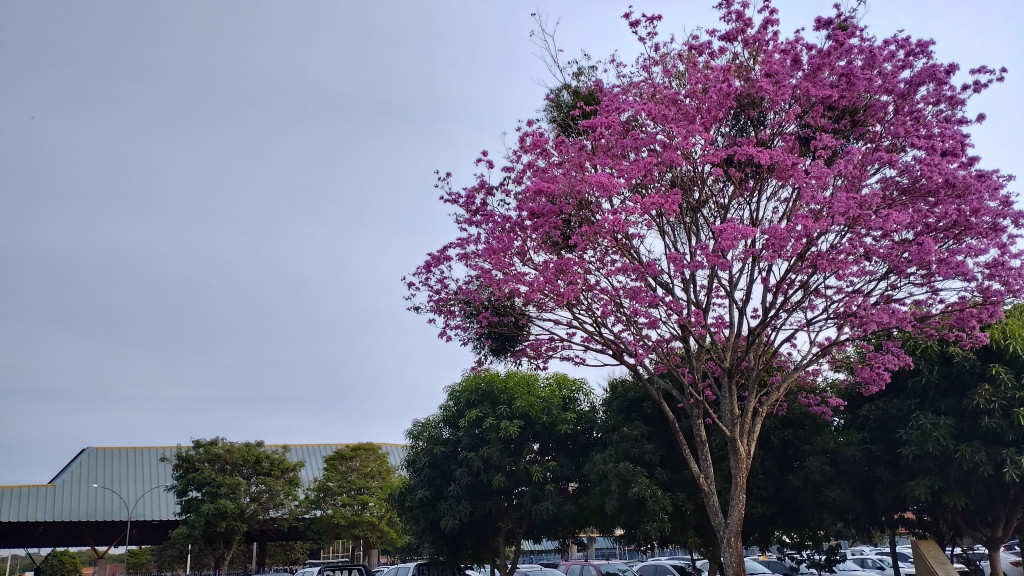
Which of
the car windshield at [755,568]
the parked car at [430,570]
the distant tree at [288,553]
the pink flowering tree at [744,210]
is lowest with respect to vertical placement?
the distant tree at [288,553]

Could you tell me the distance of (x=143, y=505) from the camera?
43.5m

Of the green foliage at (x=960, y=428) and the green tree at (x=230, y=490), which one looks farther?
the green tree at (x=230, y=490)

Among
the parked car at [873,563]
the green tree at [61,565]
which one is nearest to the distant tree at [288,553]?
the green tree at [61,565]

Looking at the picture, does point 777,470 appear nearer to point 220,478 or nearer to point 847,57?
point 847,57

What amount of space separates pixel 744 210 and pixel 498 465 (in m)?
11.0

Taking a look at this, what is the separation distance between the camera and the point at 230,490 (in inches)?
1522

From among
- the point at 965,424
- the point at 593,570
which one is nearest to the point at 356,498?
the point at 593,570

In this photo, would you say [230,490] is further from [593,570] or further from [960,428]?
[960,428]

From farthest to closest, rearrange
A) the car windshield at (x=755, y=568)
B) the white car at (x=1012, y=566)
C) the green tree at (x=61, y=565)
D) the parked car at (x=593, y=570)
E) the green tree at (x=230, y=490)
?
the green tree at (x=61, y=565) → the green tree at (x=230, y=490) → the car windshield at (x=755, y=568) → the white car at (x=1012, y=566) → the parked car at (x=593, y=570)

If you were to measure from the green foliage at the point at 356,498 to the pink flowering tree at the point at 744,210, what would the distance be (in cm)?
2575

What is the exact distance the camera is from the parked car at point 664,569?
25.0m

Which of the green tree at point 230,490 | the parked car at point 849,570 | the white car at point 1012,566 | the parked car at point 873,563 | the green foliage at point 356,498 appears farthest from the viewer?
the green foliage at point 356,498

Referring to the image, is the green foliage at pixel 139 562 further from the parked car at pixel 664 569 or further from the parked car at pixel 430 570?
the parked car at pixel 664 569

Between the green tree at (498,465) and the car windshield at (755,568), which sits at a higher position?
the green tree at (498,465)
